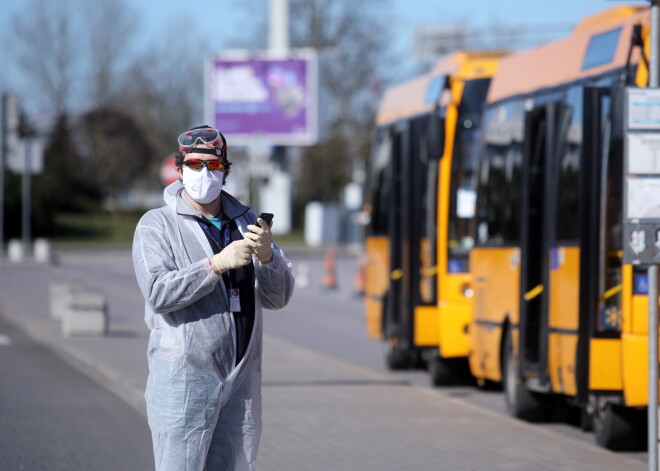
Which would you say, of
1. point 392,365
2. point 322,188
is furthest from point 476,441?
point 322,188

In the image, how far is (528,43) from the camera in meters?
53.8

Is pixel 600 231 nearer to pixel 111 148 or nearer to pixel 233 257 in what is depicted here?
pixel 233 257

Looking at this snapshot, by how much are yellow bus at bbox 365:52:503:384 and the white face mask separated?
8475 mm

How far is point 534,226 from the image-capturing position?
1131cm

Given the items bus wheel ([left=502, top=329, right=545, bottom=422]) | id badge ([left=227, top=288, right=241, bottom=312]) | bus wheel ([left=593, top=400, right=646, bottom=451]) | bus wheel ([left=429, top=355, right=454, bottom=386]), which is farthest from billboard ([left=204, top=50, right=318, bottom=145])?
id badge ([left=227, top=288, right=241, bottom=312])

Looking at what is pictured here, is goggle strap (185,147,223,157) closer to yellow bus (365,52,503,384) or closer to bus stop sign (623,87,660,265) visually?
bus stop sign (623,87,660,265)

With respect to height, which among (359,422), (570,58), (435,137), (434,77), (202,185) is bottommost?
(359,422)

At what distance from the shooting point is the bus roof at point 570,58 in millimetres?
9992

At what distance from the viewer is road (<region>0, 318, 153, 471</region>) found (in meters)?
9.48

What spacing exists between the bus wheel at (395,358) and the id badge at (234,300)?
1081 centimetres

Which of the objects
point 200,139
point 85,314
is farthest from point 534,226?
point 85,314

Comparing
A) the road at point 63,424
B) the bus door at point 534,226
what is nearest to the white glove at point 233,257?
the road at point 63,424

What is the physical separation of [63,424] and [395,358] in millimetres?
5852

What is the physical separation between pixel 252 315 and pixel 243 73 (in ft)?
163
